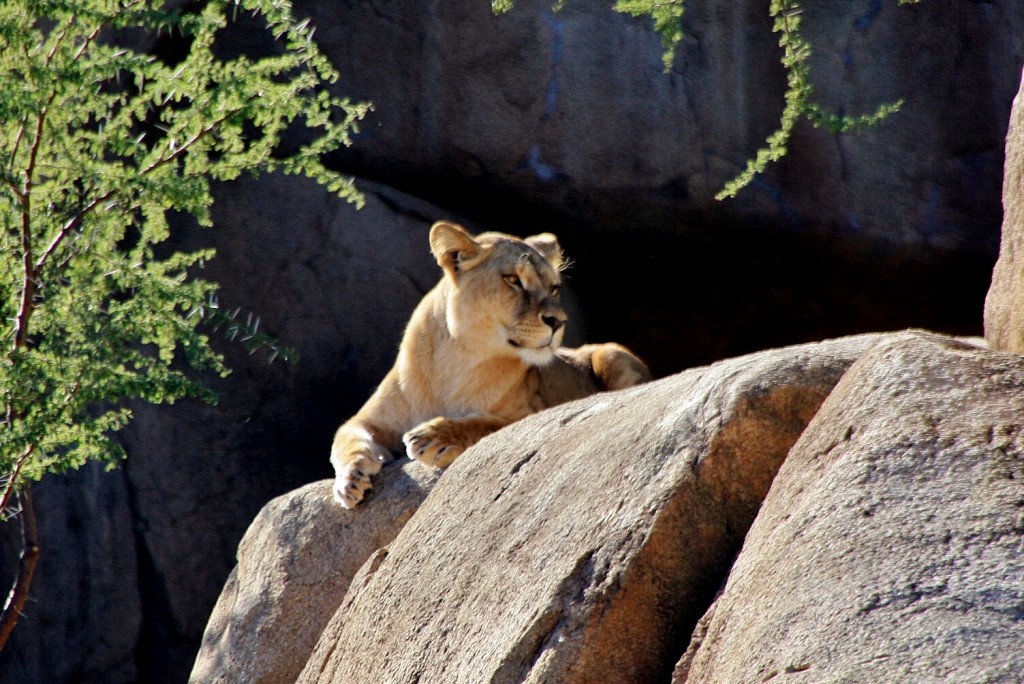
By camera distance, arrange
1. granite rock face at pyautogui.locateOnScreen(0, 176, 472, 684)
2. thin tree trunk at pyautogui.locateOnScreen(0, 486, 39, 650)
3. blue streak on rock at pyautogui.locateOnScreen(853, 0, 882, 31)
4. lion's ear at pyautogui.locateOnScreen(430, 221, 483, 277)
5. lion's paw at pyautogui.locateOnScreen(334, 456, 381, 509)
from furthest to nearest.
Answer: blue streak on rock at pyautogui.locateOnScreen(853, 0, 882, 31), granite rock face at pyautogui.locateOnScreen(0, 176, 472, 684), lion's ear at pyautogui.locateOnScreen(430, 221, 483, 277), lion's paw at pyautogui.locateOnScreen(334, 456, 381, 509), thin tree trunk at pyautogui.locateOnScreen(0, 486, 39, 650)

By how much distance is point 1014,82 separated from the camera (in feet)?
25.7

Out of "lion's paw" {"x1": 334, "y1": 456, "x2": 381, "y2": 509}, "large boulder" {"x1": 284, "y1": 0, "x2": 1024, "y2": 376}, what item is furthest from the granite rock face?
"lion's paw" {"x1": 334, "y1": 456, "x2": 381, "y2": 509}

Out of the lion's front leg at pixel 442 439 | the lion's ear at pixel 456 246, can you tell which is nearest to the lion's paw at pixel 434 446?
the lion's front leg at pixel 442 439

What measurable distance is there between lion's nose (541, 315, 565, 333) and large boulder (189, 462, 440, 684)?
0.97m

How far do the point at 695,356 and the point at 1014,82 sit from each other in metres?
2.61

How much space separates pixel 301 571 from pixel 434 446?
0.79 m

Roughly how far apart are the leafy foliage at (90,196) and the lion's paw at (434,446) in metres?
0.87

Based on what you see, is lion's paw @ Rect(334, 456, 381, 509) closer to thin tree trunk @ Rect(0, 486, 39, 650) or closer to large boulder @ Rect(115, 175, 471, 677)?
thin tree trunk @ Rect(0, 486, 39, 650)

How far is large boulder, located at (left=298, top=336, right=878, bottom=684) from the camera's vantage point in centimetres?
316

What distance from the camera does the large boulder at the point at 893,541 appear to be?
7.78 ft

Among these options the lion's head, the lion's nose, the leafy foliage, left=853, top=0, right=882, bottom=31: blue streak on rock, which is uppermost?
the leafy foliage

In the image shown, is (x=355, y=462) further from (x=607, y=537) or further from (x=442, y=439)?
(x=607, y=537)

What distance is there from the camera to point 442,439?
553cm

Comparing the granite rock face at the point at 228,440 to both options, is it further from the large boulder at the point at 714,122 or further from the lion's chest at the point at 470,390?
the lion's chest at the point at 470,390
